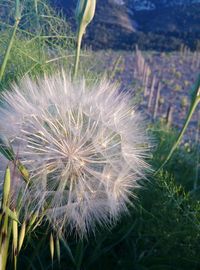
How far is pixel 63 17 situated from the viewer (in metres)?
1.62

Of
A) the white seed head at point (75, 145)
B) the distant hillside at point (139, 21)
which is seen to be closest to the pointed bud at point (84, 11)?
the white seed head at point (75, 145)

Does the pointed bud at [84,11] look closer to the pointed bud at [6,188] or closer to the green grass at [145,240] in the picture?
the green grass at [145,240]

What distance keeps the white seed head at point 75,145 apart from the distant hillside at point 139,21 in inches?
57.4

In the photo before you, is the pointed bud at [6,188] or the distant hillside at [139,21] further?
the distant hillside at [139,21]

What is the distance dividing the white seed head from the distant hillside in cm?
146

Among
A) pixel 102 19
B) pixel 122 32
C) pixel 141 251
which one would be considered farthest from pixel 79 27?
pixel 122 32

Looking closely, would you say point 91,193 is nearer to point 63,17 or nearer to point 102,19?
point 63,17

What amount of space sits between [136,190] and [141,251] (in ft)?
0.38

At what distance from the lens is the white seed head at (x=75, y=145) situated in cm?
91

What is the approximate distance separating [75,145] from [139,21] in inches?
152

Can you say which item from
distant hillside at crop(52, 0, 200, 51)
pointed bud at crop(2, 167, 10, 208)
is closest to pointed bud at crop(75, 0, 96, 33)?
pointed bud at crop(2, 167, 10, 208)

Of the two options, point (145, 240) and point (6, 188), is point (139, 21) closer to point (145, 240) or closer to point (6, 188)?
point (145, 240)

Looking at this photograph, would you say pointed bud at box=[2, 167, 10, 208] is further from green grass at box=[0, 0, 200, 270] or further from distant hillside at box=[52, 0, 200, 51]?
distant hillside at box=[52, 0, 200, 51]

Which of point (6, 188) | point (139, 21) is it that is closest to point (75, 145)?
point (6, 188)
